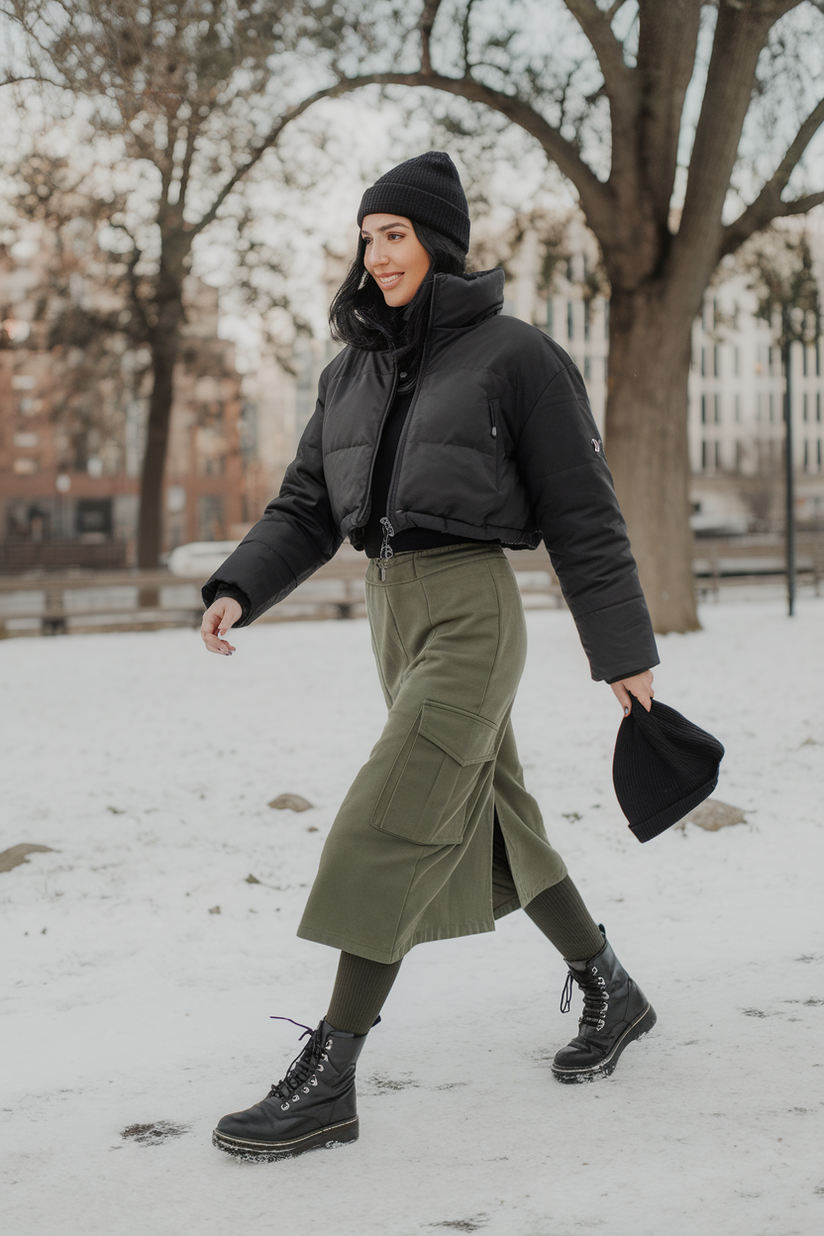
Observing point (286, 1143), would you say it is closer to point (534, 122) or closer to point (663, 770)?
point (663, 770)

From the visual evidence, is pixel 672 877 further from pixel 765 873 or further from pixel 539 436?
pixel 539 436

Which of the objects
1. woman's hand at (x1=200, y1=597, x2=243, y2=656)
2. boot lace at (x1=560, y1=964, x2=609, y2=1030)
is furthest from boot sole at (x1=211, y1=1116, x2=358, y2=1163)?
woman's hand at (x1=200, y1=597, x2=243, y2=656)

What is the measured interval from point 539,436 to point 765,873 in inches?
106

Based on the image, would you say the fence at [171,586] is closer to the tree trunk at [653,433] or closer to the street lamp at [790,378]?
the tree trunk at [653,433]

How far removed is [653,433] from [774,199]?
2560 mm

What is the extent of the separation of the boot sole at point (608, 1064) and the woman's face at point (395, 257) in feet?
6.01

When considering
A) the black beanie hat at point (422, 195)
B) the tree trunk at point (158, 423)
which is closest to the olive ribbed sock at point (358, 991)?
the black beanie hat at point (422, 195)

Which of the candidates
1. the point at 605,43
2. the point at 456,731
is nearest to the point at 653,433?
the point at 605,43

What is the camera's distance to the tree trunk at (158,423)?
17516 mm

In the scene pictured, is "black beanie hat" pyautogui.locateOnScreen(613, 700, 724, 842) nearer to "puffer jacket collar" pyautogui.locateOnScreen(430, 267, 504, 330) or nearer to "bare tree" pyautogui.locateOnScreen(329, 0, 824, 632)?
"puffer jacket collar" pyautogui.locateOnScreen(430, 267, 504, 330)

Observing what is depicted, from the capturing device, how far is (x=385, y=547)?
2.82 meters

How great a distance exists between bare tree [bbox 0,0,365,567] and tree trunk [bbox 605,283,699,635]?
352 centimetres

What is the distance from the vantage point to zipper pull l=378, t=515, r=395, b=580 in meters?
2.80

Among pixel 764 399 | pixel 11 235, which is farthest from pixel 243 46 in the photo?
pixel 764 399
